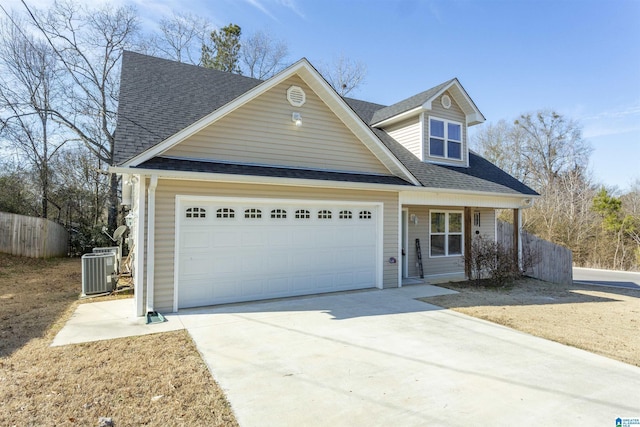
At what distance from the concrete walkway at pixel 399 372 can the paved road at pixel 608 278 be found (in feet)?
31.7

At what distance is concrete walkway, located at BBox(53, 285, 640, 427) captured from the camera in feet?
10.4

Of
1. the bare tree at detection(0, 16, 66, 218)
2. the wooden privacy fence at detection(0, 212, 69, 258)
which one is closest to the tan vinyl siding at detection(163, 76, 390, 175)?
the wooden privacy fence at detection(0, 212, 69, 258)

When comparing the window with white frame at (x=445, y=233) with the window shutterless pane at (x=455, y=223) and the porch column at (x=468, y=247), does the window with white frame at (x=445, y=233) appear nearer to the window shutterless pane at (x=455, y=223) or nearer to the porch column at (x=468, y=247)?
the window shutterless pane at (x=455, y=223)

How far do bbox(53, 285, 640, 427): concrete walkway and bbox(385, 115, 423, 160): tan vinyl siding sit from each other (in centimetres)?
677

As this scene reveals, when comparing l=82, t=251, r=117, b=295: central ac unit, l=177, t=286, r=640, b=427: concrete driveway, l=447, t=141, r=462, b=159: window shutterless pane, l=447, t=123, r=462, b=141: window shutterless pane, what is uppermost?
l=447, t=123, r=462, b=141: window shutterless pane

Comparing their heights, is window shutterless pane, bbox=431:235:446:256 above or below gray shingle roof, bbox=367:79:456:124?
below

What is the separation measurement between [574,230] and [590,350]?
17.2m

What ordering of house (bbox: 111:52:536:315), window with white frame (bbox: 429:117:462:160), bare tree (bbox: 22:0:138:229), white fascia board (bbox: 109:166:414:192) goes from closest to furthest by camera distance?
white fascia board (bbox: 109:166:414:192) < house (bbox: 111:52:536:315) < window with white frame (bbox: 429:117:462:160) < bare tree (bbox: 22:0:138:229)

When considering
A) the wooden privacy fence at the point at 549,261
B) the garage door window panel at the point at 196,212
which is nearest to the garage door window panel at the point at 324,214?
the garage door window panel at the point at 196,212

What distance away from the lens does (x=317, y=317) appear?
630cm

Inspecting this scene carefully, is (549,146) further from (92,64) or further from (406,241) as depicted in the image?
(92,64)

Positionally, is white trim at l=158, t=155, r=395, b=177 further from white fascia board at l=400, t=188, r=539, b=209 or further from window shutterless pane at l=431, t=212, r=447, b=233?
window shutterless pane at l=431, t=212, r=447, b=233

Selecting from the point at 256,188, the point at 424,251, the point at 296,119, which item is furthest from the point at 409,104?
the point at 256,188

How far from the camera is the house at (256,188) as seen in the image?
254 inches
